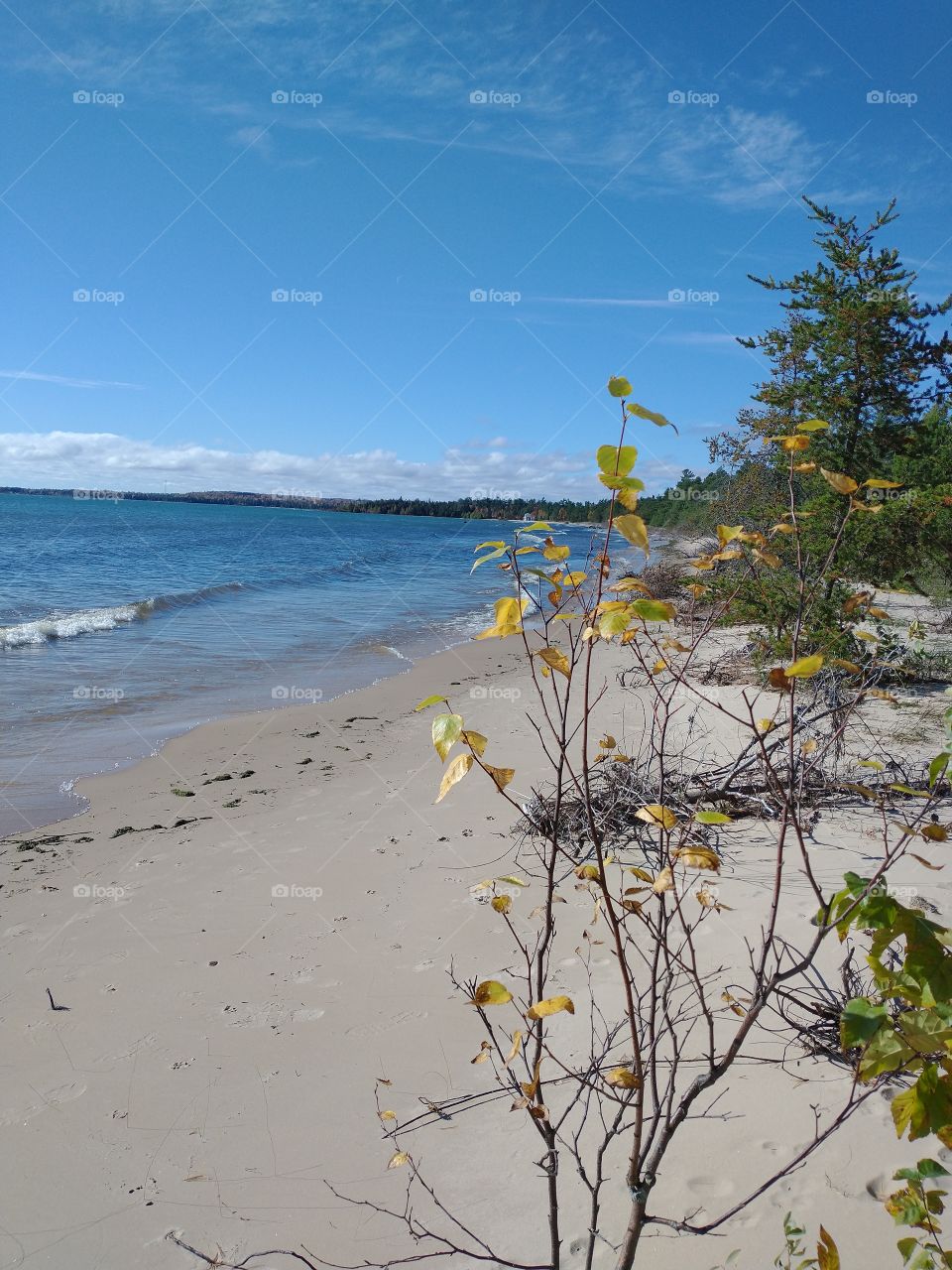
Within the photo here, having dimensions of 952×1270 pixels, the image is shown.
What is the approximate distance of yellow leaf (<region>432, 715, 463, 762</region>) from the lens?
116 cm

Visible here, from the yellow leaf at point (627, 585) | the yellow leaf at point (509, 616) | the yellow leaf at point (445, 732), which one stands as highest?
the yellow leaf at point (627, 585)

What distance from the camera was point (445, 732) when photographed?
3.87ft

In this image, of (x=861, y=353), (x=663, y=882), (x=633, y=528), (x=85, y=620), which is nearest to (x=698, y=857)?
(x=663, y=882)

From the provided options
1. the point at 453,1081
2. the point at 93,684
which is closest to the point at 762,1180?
the point at 453,1081

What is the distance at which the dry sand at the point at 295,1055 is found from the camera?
2242 mm

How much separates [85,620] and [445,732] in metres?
17.6

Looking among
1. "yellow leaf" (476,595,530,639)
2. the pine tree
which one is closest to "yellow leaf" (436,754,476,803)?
"yellow leaf" (476,595,530,639)

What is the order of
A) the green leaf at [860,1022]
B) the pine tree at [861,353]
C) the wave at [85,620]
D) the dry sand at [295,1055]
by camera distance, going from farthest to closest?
the wave at [85,620] < the pine tree at [861,353] < the dry sand at [295,1055] < the green leaf at [860,1022]

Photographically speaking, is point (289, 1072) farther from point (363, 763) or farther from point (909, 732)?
point (909, 732)

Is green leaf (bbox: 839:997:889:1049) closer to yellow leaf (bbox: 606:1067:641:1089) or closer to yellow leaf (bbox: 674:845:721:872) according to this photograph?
yellow leaf (bbox: 674:845:721:872)

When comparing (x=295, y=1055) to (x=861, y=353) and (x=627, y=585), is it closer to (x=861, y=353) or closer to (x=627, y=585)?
(x=627, y=585)

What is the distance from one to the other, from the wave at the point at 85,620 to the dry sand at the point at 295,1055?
9854 mm

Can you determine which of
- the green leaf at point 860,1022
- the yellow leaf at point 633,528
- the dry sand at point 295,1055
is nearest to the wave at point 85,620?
the dry sand at point 295,1055

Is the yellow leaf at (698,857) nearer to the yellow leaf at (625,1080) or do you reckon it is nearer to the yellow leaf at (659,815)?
the yellow leaf at (659,815)
